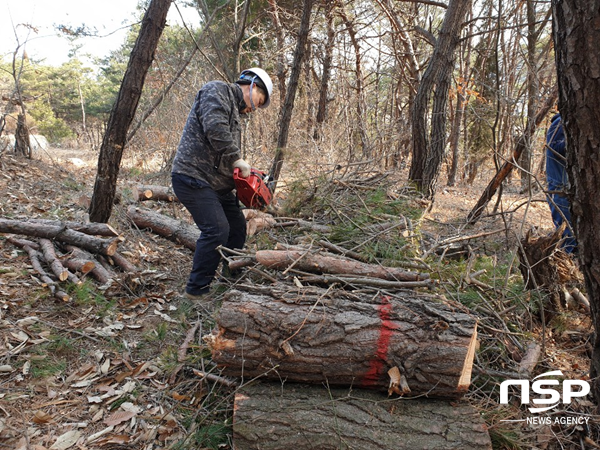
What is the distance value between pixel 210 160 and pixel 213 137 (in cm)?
26

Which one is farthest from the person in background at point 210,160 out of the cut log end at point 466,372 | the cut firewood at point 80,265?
the cut log end at point 466,372

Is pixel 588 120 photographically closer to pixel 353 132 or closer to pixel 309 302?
pixel 309 302

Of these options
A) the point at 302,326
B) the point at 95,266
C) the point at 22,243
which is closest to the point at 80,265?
the point at 95,266

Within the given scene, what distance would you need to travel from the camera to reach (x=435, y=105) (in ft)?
19.4

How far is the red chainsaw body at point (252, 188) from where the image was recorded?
11.7ft

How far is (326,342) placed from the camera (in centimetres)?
233

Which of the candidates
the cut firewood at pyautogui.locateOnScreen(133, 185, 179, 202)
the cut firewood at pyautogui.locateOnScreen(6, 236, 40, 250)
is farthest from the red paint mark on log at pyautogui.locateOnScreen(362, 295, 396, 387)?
the cut firewood at pyautogui.locateOnScreen(133, 185, 179, 202)

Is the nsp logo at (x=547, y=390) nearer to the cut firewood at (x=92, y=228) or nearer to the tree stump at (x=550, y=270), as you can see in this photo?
the tree stump at (x=550, y=270)

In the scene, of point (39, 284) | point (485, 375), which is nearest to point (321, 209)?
point (485, 375)

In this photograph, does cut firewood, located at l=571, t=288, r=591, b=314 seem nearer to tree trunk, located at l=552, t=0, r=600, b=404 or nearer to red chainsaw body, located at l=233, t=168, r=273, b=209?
tree trunk, located at l=552, t=0, r=600, b=404

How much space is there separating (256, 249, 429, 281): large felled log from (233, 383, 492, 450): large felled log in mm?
907

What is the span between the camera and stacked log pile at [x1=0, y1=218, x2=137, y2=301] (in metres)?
3.85

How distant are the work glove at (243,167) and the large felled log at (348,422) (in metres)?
1.86

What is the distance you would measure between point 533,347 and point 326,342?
1647 millimetres
